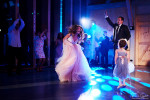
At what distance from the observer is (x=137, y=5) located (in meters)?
10.7

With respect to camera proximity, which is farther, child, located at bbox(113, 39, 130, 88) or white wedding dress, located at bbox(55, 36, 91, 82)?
white wedding dress, located at bbox(55, 36, 91, 82)

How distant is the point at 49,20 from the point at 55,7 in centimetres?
105

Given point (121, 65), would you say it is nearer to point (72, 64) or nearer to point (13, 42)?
point (72, 64)

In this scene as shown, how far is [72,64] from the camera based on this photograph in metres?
4.87

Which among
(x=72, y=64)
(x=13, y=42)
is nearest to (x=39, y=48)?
(x=13, y=42)

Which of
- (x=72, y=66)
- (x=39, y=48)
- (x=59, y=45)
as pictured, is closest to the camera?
(x=72, y=66)

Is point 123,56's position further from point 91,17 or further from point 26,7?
point 91,17

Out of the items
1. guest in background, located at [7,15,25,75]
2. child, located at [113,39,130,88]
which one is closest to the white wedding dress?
child, located at [113,39,130,88]

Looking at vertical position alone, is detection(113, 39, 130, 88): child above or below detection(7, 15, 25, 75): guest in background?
below

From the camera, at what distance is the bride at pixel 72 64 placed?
15.8 ft

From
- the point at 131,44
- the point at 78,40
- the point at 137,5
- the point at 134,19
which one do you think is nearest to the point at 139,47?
the point at 131,44

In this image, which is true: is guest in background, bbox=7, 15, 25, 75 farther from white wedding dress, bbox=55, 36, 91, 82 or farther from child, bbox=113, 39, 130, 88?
child, bbox=113, 39, 130, 88

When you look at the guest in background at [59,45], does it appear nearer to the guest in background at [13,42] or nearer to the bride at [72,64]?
the guest in background at [13,42]

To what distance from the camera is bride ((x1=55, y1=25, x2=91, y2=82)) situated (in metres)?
4.82
